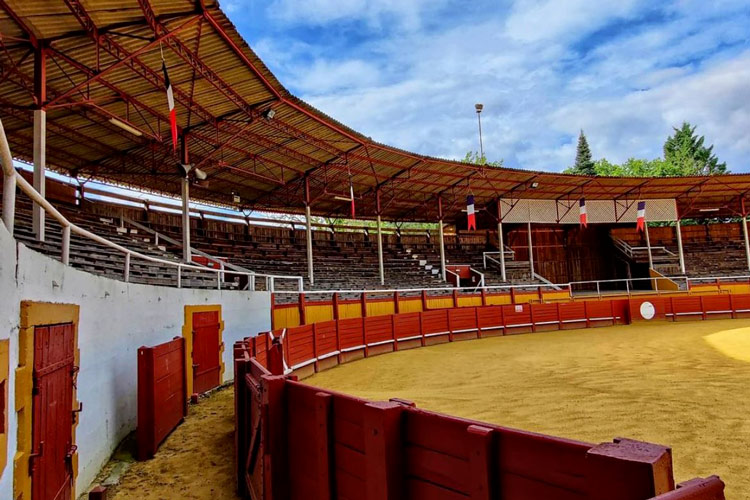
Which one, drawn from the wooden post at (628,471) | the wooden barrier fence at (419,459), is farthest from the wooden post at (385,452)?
the wooden post at (628,471)

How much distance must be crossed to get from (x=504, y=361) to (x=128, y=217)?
57.9 ft

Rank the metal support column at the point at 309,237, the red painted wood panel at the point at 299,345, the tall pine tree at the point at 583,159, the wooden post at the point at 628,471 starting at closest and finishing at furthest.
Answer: the wooden post at the point at 628,471 → the red painted wood panel at the point at 299,345 → the metal support column at the point at 309,237 → the tall pine tree at the point at 583,159

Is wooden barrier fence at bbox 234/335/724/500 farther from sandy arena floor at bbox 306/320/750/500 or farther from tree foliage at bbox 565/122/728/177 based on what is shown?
tree foliage at bbox 565/122/728/177

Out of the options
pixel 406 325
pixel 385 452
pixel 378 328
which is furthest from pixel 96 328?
pixel 406 325

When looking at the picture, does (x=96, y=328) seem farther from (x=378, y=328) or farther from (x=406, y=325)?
(x=406, y=325)

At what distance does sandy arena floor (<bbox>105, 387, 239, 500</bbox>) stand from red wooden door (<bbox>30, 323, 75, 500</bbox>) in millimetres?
815

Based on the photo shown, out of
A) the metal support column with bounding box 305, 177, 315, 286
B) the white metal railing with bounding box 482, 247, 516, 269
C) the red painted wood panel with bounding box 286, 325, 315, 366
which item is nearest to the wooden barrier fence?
the red painted wood panel with bounding box 286, 325, 315, 366

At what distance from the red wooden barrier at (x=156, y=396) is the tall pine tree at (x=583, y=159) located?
210 ft

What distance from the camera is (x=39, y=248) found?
6254 mm

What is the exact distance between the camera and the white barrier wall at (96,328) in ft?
9.88

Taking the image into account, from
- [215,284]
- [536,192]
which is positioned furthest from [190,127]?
[536,192]

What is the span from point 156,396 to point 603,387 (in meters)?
6.83

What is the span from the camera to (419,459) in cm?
230

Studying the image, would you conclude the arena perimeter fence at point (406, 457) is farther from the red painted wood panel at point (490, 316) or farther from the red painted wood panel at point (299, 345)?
the red painted wood panel at point (490, 316)
